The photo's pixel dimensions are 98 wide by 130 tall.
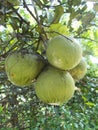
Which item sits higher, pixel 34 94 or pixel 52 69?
pixel 52 69

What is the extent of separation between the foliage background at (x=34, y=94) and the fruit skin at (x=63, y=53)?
21 centimetres

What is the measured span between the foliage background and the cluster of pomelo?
0.17 m

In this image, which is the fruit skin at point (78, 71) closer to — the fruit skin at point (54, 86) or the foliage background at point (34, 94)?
the fruit skin at point (54, 86)

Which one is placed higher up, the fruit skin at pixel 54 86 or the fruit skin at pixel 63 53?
the fruit skin at pixel 63 53

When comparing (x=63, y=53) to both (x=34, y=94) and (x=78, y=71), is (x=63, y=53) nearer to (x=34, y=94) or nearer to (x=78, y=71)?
(x=78, y=71)

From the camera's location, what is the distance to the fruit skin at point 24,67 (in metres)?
0.93

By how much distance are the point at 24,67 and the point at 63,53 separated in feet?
0.40

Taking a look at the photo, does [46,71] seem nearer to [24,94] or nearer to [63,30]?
[63,30]

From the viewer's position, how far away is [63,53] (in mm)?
889

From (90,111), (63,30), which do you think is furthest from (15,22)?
(90,111)

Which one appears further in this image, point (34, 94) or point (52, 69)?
point (34, 94)

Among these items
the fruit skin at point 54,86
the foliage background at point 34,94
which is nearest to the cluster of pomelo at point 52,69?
the fruit skin at point 54,86

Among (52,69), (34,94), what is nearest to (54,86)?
(52,69)

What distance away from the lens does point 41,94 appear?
91 centimetres
